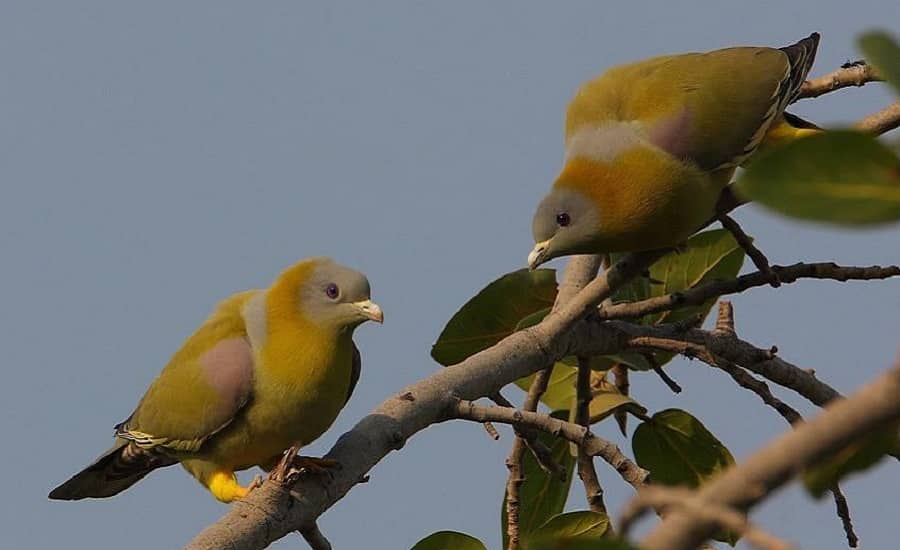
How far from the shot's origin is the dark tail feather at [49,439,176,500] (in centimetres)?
477

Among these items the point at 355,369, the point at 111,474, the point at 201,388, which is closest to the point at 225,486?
the point at 201,388

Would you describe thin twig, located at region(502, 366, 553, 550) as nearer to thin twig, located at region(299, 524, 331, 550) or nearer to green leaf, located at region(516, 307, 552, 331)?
green leaf, located at region(516, 307, 552, 331)

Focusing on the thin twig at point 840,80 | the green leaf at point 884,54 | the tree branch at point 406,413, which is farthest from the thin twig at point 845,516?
the green leaf at point 884,54

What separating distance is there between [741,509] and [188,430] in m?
3.49

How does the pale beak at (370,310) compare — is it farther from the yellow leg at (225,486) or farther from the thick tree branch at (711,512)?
the thick tree branch at (711,512)

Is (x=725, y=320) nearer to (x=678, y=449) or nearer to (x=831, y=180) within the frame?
(x=678, y=449)

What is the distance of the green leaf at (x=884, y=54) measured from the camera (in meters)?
1.19

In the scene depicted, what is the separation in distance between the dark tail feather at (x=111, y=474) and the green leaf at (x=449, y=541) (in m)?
1.37

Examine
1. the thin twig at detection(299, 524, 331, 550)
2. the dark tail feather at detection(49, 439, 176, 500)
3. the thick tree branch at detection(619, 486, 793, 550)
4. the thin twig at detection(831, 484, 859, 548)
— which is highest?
the dark tail feather at detection(49, 439, 176, 500)

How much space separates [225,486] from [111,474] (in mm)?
703

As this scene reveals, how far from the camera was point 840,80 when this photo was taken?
5188 mm

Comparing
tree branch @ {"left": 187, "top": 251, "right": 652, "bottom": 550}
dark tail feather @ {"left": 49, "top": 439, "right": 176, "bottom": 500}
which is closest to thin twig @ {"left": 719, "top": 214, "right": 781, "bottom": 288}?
tree branch @ {"left": 187, "top": 251, "right": 652, "bottom": 550}

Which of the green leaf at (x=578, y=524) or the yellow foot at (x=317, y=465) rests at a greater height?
the yellow foot at (x=317, y=465)

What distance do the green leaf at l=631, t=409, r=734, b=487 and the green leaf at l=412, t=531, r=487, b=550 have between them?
1043 mm
